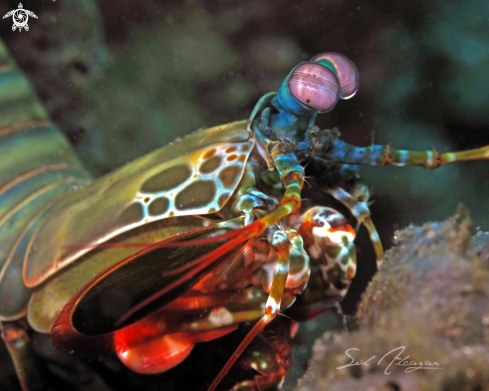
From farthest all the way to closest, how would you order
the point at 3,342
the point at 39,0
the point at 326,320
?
the point at 39,0 < the point at 326,320 < the point at 3,342

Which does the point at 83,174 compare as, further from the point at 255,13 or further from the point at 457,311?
the point at 457,311

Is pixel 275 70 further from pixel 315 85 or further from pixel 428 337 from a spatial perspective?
pixel 428 337

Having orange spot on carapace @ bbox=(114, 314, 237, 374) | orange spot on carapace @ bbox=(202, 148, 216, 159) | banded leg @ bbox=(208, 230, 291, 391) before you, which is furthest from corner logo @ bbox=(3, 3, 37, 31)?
banded leg @ bbox=(208, 230, 291, 391)

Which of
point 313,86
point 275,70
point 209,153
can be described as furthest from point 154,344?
point 275,70

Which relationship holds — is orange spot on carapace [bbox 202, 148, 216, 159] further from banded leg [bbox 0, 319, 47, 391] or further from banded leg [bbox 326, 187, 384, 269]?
banded leg [bbox 0, 319, 47, 391]

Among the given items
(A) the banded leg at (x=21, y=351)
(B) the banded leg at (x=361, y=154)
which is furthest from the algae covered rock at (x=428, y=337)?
(A) the banded leg at (x=21, y=351)

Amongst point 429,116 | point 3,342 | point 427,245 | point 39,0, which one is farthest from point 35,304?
point 429,116
